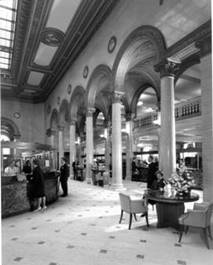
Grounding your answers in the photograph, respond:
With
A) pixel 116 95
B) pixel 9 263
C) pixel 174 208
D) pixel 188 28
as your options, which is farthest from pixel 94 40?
pixel 9 263

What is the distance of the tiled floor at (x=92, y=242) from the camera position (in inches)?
142

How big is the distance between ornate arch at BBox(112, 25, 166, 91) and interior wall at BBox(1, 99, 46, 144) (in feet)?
48.5

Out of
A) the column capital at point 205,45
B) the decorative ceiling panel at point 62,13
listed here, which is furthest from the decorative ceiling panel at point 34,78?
the column capital at point 205,45

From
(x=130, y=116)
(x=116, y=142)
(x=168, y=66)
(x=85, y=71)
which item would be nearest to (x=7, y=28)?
(x=85, y=71)

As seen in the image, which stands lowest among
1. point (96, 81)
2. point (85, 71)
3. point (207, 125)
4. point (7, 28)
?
point (207, 125)

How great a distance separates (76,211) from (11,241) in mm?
2421

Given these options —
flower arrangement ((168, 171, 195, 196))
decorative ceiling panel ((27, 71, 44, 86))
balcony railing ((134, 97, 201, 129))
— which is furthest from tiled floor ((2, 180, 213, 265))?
decorative ceiling panel ((27, 71, 44, 86))

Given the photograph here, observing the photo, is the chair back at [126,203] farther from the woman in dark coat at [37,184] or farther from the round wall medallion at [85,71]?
the round wall medallion at [85,71]

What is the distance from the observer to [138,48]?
9.45 metres

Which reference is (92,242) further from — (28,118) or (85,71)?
(28,118)

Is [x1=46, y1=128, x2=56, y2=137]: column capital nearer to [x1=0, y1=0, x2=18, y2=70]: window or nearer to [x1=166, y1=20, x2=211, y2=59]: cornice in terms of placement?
[x1=0, y1=0, x2=18, y2=70]: window

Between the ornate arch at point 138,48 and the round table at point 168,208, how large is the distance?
14.8 feet

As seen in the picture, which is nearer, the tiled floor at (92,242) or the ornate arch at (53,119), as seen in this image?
the tiled floor at (92,242)

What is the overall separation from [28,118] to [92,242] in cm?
2075
